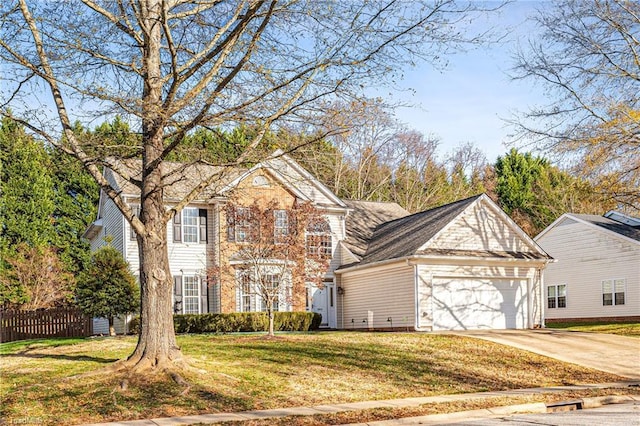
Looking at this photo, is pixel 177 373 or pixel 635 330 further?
pixel 635 330

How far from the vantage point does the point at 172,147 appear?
43.8 ft

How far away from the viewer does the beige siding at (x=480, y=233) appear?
27.4 metres

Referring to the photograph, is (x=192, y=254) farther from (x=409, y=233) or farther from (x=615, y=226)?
(x=615, y=226)

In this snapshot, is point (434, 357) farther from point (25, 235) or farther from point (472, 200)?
point (25, 235)

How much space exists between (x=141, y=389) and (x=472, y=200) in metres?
18.6

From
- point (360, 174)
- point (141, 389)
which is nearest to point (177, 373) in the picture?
point (141, 389)

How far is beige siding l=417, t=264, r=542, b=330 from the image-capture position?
26.0 m

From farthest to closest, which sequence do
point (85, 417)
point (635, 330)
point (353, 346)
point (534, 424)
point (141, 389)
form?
1. point (635, 330)
2. point (353, 346)
3. point (141, 389)
4. point (85, 417)
5. point (534, 424)

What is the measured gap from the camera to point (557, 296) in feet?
122

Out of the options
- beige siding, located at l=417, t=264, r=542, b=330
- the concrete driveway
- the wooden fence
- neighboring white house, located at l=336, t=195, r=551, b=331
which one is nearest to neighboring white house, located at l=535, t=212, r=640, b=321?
neighboring white house, located at l=336, t=195, r=551, b=331

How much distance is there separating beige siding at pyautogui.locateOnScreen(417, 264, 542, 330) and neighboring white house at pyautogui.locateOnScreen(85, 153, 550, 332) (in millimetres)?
38

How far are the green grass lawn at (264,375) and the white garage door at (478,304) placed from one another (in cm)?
457

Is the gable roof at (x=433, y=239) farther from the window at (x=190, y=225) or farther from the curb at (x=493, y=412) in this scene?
the curb at (x=493, y=412)

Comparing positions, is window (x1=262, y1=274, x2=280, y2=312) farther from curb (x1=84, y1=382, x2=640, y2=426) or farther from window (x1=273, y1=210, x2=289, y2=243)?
curb (x1=84, y1=382, x2=640, y2=426)
